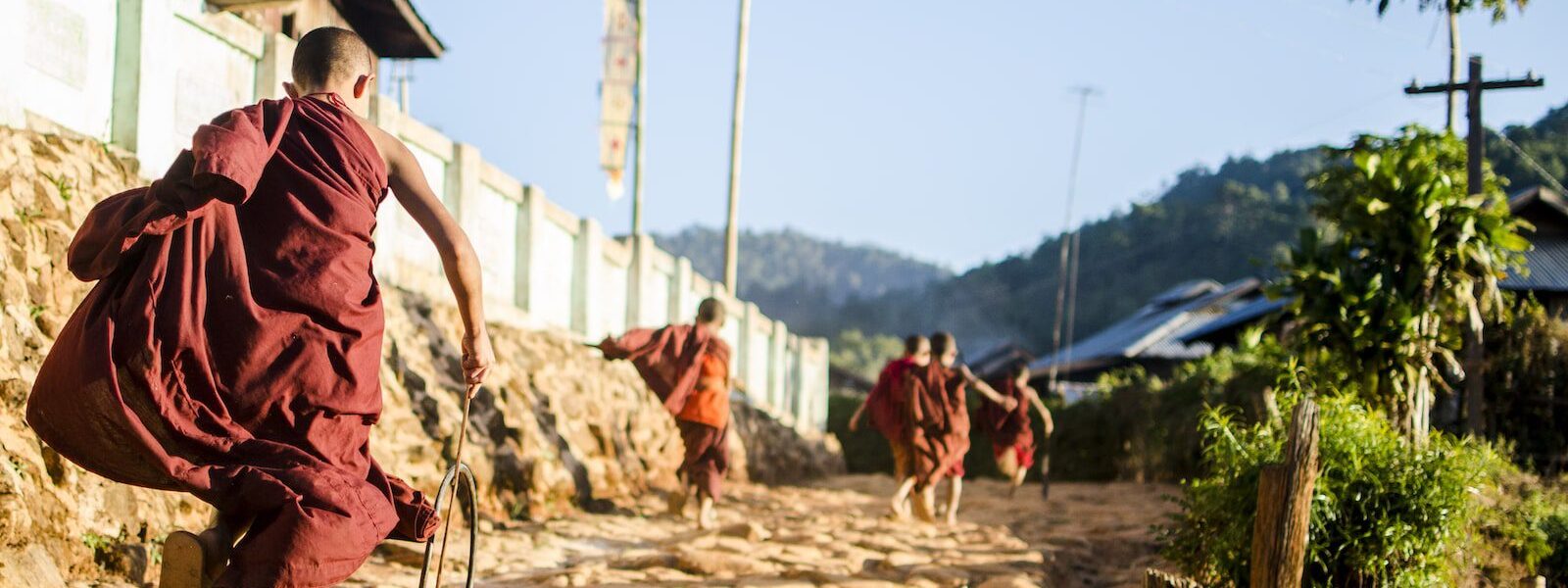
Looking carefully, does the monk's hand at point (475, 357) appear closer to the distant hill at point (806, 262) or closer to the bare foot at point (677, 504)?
the bare foot at point (677, 504)

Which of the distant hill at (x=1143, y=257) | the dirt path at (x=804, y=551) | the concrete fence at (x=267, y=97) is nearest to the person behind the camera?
the dirt path at (x=804, y=551)

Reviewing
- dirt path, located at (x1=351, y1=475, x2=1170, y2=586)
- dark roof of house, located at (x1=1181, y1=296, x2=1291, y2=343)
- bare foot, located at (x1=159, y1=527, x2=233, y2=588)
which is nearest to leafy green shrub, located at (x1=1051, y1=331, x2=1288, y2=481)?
dark roof of house, located at (x1=1181, y1=296, x2=1291, y2=343)

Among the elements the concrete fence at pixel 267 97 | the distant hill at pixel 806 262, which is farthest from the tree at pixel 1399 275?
the distant hill at pixel 806 262

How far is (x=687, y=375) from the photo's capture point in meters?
9.87

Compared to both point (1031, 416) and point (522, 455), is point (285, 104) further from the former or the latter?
point (1031, 416)

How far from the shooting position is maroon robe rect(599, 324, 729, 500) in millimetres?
9859

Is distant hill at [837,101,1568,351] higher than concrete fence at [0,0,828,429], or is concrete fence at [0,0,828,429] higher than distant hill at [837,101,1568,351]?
distant hill at [837,101,1568,351]

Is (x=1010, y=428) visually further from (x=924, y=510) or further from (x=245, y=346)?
(x=245, y=346)

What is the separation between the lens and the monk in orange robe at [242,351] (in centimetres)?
304

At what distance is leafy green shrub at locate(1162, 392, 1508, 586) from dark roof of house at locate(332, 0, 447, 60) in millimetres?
10582

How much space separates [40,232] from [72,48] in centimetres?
154

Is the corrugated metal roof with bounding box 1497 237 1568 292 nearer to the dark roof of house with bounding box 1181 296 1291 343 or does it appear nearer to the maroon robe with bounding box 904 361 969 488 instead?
the dark roof of house with bounding box 1181 296 1291 343

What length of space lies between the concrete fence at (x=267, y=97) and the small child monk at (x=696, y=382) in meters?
0.99

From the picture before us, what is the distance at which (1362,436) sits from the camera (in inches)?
272
